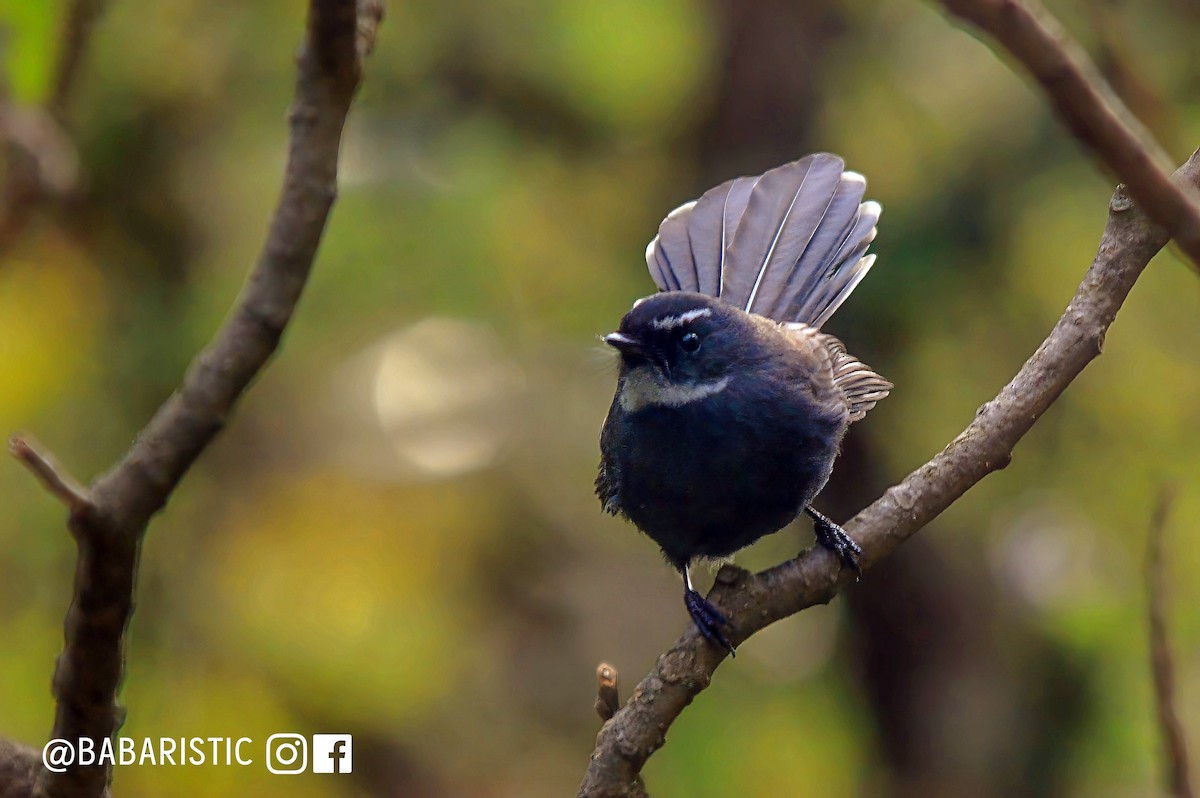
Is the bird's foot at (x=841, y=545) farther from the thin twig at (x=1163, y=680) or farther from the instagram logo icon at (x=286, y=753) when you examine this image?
the instagram logo icon at (x=286, y=753)

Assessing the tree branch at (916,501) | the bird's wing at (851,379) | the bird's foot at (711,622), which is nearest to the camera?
the tree branch at (916,501)

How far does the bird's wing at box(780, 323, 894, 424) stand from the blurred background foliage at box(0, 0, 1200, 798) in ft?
5.83

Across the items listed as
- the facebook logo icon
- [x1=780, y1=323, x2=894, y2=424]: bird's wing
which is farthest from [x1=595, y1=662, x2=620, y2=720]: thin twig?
the facebook logo icon

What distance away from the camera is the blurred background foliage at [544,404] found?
564cm

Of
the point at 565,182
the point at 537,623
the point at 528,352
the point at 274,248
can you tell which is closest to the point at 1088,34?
the point at 565,182

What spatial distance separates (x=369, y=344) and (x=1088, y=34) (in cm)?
397

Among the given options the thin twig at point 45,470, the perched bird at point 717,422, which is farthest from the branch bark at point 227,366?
the perched bird at point 717,422

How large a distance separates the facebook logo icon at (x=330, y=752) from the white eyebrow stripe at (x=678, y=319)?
2412 millimetres

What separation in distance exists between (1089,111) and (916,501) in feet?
5.49

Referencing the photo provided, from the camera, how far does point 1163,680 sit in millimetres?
2119

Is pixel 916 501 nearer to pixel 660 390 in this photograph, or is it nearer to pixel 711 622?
pixel 711 622

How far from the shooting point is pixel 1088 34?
18.8 ft

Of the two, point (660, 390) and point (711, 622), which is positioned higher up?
point (660, 390)

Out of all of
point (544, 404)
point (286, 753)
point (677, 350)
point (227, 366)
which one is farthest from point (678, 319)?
point (544, 404)
